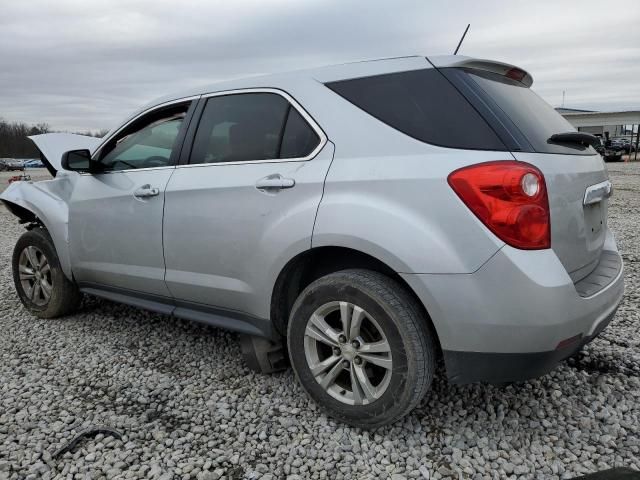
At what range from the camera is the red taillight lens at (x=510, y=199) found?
204cm

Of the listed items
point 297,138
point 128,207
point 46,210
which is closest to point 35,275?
point 46,210

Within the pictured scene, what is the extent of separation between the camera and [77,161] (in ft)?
11.8

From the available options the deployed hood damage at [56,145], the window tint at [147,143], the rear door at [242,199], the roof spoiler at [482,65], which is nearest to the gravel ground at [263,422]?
the rear door at [242,199]

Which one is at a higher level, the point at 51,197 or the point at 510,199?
the point at 51,197

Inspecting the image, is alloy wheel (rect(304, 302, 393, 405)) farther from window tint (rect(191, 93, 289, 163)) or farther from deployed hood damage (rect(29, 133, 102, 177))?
deployed hood damage (rect(29, 133, 102, 177))

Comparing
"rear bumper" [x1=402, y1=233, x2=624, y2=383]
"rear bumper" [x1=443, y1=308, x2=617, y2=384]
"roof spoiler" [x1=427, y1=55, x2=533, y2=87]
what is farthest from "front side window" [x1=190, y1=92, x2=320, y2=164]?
"rear bumper" [x1=443, y1=308, x2=617, y2=384]

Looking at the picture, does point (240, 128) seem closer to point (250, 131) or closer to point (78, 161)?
point (250, 131)

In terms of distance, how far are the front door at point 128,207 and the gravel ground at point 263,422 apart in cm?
58

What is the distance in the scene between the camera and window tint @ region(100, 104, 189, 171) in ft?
10.9

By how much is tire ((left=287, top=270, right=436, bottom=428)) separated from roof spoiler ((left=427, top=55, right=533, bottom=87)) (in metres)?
1.03

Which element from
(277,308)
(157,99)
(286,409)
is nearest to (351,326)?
(277,308)

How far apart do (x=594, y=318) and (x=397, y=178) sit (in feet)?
3.40

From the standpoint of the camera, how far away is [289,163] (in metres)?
2.63

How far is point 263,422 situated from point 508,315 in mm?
1363
